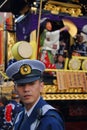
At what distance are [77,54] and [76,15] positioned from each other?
0.90m

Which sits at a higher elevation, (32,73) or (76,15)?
(76,15)

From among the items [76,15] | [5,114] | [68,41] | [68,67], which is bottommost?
[5,114]

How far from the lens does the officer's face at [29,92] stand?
96.0 inches

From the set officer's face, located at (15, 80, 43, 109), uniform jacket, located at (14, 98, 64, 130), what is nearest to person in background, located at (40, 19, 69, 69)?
officer's face, located at (15, 80, 43, 109)

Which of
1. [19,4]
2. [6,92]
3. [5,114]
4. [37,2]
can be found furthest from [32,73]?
[19,4]

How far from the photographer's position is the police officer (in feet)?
7.60

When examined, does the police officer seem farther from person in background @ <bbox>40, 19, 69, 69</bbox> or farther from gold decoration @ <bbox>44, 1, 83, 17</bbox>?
gold decoration @ <bbox>44, 1, 83, 17</bbox>

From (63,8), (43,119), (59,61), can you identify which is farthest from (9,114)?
(63,8)

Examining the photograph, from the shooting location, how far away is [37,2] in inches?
298

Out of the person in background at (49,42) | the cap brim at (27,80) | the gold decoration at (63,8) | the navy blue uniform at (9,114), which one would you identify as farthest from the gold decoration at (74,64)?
the cap brim at (27,80)

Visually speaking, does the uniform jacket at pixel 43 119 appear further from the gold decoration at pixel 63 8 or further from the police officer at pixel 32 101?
the gold decoration at pixel 63 8

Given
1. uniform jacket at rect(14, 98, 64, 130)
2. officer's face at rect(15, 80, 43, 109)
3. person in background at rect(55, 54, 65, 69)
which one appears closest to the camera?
uniform jacket at rect(14, 98, 64, 130)

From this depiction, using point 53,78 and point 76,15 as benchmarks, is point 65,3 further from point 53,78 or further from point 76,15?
point 53,78

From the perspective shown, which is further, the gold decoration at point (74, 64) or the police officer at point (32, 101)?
the gold decoration at point (74, 64)
